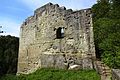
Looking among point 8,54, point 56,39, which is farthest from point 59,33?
point 8,54

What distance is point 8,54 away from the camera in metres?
25.7

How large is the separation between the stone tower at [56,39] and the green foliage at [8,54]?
1128 centimetres

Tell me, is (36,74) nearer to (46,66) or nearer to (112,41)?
(46,66)

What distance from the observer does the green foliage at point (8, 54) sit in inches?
966

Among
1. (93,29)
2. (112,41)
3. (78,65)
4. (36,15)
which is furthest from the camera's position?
(36,15)

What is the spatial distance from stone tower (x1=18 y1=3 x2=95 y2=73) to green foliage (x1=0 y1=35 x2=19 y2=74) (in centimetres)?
1128

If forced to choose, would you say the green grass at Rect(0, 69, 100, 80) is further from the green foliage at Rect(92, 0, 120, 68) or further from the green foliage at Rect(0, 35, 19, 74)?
the green foliage at Rect(0, 35, 19, 74)

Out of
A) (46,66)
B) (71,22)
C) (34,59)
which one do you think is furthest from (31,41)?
(71,22)

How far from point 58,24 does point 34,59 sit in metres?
2.79

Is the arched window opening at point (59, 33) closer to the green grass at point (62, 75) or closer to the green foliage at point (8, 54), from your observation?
the green grass at point (62, 75)

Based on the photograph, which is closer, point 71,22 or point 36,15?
point 71,22

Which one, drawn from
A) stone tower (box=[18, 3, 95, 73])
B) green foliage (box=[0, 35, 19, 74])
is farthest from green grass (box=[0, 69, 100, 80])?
green foliage (box=[0, 35, 19, 74])

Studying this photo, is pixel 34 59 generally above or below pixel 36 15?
below

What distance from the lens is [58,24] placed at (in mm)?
11891
